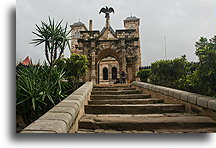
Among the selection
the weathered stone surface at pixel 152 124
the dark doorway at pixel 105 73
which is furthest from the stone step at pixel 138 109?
the dark doorway at pixel 105 73

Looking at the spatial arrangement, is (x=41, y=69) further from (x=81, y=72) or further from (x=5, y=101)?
(x=5, y=101)

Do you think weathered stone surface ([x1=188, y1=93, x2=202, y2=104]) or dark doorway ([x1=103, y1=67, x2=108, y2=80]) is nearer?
weathered stone surface ([x1=188, y1=93, x2=202, y2=104])

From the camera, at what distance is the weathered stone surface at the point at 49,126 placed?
1.42 meters

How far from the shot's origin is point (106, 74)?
75.4 feet

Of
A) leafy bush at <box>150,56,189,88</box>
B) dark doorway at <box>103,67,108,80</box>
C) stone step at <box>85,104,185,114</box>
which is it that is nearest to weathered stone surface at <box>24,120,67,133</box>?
stone step at <box>85,104,185,114</box>

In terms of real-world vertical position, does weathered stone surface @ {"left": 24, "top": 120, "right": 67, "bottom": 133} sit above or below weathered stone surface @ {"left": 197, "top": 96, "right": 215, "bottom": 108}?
below

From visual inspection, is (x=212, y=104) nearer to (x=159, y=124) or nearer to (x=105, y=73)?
(x=159, y=124)

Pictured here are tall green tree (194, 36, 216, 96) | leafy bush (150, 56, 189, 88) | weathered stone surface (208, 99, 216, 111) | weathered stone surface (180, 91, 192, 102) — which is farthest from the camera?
leafy bush (150, 56, 189, 88)

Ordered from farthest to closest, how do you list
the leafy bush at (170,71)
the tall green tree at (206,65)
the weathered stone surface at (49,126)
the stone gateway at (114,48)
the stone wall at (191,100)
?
the stone gateway at (114,48) < the leafy bush at (170,71) < the tall green tree at (206,65) < the stone wall at (191,100) < the weathered stone surface at (49,126)

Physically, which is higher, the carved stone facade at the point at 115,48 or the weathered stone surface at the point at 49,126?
the carved stone facade at the point at 115,48

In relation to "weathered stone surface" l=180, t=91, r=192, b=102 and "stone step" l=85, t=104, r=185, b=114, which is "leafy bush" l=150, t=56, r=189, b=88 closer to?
"weathered stone surface" l=180, t=91, r=192, b=102

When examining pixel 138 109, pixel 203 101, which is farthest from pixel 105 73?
pixel 203 101

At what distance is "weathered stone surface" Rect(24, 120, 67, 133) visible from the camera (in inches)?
56.0

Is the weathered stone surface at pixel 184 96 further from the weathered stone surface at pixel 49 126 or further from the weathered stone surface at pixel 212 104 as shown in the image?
the weathered stone surface at pixel 49 126
